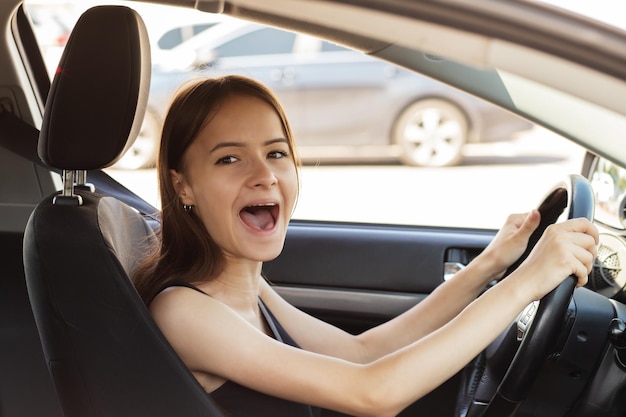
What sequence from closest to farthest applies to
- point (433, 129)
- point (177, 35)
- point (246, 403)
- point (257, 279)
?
point (246, 403) → point (257, 279) → point (177, 35) → point (433, 129)

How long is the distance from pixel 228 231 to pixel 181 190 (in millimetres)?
141

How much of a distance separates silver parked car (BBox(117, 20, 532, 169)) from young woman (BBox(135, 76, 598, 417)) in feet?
14.1

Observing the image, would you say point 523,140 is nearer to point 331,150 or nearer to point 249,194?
point 331,150

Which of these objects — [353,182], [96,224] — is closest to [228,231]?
[96,224]

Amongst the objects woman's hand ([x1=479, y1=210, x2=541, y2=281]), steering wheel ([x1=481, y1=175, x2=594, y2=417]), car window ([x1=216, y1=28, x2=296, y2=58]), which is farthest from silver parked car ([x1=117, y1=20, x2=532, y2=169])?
steering wheel ([x1=481, y1=175, x2=594, y2=417])

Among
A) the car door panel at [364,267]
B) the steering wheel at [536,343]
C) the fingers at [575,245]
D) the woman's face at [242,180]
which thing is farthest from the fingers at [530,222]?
the car door panel at [364,267]

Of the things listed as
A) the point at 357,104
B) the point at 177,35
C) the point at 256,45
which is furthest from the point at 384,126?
the point at 177,35

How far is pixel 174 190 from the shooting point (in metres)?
1.68

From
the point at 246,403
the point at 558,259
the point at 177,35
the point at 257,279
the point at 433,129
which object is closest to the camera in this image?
the point at 558,259

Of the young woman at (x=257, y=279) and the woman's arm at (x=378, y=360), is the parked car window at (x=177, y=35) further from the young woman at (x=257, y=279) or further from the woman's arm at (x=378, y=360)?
the woman's arm at (x=378, y=360)

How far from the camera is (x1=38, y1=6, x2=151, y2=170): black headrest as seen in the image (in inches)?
57.6

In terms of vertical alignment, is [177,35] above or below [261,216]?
above

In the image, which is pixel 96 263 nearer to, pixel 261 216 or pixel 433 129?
pixel 261 216

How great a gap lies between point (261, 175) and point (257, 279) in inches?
10.3
